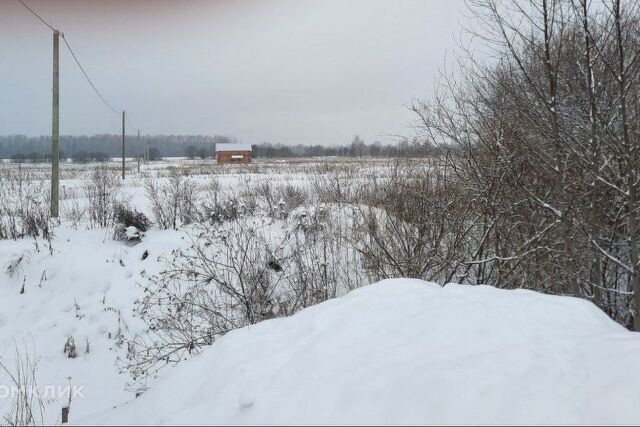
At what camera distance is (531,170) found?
526cm

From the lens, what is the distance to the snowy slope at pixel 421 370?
5.40ft

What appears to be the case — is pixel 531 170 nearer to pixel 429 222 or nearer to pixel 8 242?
pixel 429 222

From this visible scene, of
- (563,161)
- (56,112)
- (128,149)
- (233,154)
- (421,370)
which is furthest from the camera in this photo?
(128,149)

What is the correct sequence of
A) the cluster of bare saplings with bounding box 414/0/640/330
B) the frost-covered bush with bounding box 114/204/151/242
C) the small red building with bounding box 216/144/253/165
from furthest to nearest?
the small red building with bounding box 216/144/253/165
the frost-covered bush with bounding box 114/204/151/242
the cluster of bare saplings with bounding box 414/0/640/330

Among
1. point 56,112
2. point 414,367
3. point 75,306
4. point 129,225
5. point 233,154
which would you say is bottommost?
point 75,306

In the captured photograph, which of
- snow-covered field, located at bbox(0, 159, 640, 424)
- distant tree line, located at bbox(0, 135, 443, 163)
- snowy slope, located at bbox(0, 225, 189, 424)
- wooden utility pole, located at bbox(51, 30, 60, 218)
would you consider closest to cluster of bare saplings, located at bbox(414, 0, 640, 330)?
snow-covered field, located at bbox(0, 159, 640, 424)

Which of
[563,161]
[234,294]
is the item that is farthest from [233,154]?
[563,161]

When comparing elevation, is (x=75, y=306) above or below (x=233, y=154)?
below

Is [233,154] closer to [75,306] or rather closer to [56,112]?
[56,112]

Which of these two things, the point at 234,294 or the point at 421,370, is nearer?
the point at 421,370

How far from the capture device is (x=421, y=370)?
6.01ft

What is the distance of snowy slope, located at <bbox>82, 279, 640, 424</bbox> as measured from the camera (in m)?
1.64

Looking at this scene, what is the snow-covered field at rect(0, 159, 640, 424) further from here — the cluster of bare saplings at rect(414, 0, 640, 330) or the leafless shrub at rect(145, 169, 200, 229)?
the leafless shrub at rect(145, 169, 200, 229)

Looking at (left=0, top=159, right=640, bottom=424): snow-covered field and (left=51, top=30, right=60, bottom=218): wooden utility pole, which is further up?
(left=51, top=30, right=60, bottom=218): wooden utility pole
